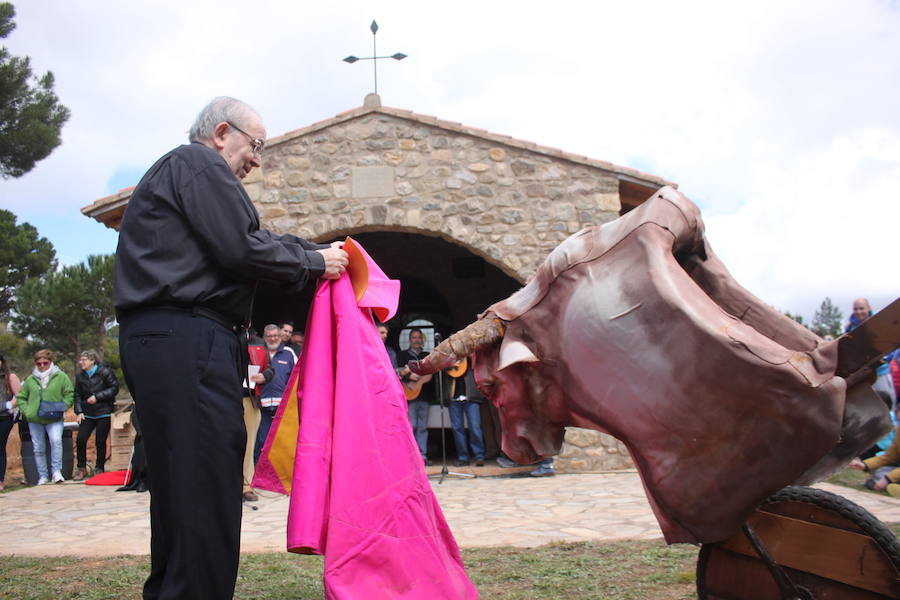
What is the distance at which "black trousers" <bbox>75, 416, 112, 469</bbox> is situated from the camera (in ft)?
31.3

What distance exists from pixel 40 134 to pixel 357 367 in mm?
17288

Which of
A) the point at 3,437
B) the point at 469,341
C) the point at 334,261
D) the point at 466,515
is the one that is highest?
the point at 334,261

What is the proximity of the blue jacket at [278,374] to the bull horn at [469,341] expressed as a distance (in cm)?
545

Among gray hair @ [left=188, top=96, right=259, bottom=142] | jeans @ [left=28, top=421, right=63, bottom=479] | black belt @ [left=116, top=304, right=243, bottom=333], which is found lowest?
jeans @ [left=28, top=421, right=63, bottom=479]

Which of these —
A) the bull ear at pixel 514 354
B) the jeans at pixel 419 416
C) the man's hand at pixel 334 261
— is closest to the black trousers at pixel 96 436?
the jeans at pixel 419 416

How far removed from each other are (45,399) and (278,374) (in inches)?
144

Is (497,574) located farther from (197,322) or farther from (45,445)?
(45,445)

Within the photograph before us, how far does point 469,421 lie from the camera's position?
948cm

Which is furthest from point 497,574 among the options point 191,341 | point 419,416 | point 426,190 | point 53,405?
point 53,405

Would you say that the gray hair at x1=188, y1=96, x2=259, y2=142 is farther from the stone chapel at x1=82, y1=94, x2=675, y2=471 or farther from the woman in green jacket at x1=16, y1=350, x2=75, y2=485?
the woman in green jacket at x1=16, y1=350, x2=75, y2=485

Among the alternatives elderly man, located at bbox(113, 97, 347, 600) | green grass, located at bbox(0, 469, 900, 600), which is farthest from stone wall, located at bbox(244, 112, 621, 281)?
elderly man, located at bbox(113, 97, 347, 600)

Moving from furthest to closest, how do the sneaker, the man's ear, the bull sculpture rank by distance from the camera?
the sneaker < the man's ear < the bull sculpture

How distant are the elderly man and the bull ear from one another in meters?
0.71

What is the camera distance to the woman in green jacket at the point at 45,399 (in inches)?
360
